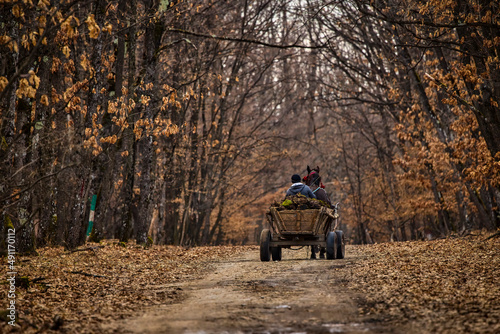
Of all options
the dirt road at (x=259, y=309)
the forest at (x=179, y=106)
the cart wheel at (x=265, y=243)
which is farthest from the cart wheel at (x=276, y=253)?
the forest at (x=179, y=106)

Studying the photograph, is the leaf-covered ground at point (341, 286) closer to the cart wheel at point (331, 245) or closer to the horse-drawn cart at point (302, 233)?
the cart wheel at point (331, 245)

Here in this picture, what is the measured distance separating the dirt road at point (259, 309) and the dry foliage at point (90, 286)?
484 millimetres

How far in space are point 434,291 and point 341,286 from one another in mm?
1602

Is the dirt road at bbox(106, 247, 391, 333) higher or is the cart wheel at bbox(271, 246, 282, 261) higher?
the cart wheel at bbox(271, 246, 282, 261)

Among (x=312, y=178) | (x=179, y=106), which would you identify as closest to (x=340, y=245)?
(x=312, y=178)

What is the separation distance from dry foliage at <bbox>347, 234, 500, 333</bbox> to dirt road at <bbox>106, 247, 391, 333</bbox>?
0.37 metres

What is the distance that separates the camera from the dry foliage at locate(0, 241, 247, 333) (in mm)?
6355

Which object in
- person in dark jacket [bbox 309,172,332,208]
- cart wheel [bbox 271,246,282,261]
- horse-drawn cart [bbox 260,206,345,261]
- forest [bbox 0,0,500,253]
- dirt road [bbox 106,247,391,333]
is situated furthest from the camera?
person in dark jacket [bbox 309,172,332,208]

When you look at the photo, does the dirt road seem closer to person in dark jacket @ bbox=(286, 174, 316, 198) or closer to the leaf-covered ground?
the leaf-covered ground

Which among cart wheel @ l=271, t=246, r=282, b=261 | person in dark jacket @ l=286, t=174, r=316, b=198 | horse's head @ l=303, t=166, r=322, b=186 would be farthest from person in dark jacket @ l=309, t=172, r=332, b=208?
cart wheel @ l=271, t=246, r=282, b=261

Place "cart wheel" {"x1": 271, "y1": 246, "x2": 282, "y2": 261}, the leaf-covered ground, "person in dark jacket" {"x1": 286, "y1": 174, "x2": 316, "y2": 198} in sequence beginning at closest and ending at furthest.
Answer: the leaf-covered ground, "person in dark jacket" {"x1": 286, "y1": 174, "x2": 316, "y2": 198}, "cart wheel" {"x1": 271, "y1": 246, "x2": 282, "y2": 261}

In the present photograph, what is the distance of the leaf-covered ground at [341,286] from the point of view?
5.90 meters

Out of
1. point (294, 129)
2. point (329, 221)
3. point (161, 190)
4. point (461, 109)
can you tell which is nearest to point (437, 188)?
point (461, 109)

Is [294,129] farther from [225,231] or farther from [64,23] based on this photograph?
[64,23]
